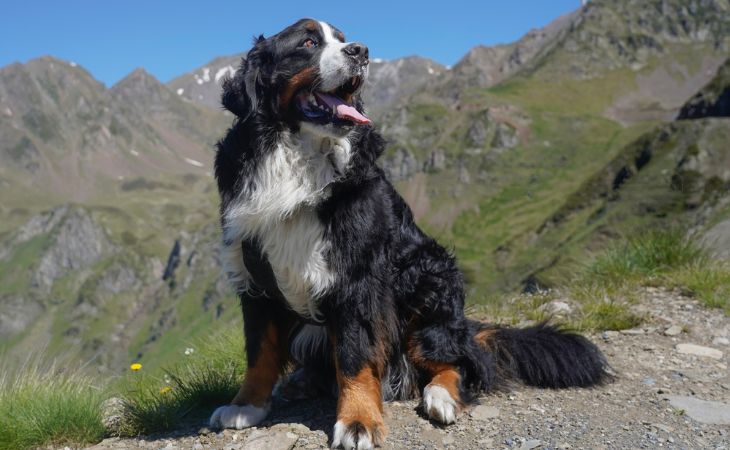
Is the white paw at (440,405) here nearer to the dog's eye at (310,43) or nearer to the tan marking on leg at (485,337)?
the tan marking on leg at (485,337)

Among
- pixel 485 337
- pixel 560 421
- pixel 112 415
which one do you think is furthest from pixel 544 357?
pixel 112 415

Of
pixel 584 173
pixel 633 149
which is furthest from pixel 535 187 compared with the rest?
pixel 633 149

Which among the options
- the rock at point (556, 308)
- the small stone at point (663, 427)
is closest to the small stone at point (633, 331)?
the rock at point (556, 308)

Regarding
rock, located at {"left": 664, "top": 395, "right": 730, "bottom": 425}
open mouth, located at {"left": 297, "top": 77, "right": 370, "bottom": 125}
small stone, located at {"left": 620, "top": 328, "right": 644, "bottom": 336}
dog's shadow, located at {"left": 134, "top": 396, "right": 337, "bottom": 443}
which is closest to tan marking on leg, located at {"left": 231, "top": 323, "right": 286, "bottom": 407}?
dog's shadow, located at {"left": 134, "top": 396, "right": 337, "bottom": 443}

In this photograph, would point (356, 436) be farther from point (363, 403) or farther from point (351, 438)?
point (363, 403)

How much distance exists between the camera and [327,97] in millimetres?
4547

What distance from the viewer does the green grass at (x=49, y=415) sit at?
446 cm

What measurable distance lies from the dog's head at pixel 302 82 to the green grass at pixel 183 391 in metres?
2.41

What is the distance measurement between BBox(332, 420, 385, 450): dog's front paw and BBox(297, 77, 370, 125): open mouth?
2.05 m

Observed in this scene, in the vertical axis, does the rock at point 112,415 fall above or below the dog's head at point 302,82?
below

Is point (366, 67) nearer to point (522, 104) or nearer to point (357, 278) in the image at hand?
point (357, 278)

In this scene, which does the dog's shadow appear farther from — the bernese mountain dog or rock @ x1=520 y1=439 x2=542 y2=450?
rock @ x1=520 y1=439 x2=542 y2=450

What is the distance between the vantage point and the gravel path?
4.23m

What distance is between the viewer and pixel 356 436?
4102mm
